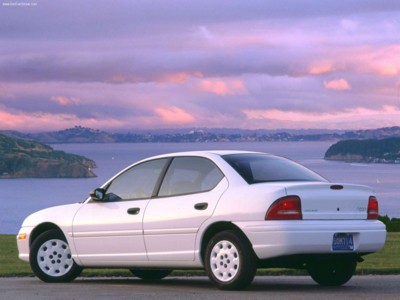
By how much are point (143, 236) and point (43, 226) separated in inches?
70.1

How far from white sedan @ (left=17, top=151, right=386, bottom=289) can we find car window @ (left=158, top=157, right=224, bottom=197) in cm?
1

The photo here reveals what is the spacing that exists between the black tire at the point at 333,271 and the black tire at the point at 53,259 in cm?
300

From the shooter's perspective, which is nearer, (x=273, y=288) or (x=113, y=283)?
(x=273, y=288)

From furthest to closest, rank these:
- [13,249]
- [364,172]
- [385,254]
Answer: [364,172]
[13,249]
[385,254]

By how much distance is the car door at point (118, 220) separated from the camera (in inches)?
480

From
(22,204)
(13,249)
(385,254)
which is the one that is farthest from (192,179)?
(22,204)

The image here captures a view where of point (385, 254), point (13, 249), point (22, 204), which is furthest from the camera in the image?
point (22, 204)

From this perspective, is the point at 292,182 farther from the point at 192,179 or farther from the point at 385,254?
the point at 385,254

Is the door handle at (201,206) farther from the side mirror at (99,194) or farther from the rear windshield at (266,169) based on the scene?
the side mirror at (99,194)

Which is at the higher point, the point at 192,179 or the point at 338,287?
the point at 192,179

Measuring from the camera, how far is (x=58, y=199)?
142875 millimetres

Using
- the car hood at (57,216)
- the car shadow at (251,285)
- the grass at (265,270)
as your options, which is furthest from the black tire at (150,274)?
the car hood at (57,216)

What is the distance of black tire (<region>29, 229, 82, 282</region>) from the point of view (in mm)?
12922

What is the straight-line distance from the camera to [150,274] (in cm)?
1356
